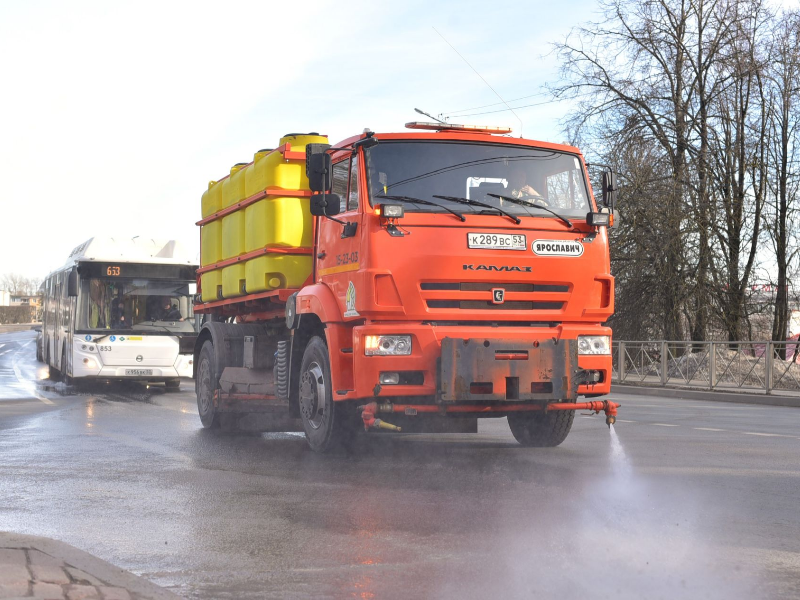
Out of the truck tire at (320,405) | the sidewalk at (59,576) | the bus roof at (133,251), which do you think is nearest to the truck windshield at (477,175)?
the truck tire at (320,405)

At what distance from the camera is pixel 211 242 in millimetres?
14219

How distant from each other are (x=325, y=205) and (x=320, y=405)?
192 centimetres

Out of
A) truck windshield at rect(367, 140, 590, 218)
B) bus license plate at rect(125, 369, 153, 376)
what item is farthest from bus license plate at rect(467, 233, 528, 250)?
bus license plate at rect(125, 369, 153, 376)

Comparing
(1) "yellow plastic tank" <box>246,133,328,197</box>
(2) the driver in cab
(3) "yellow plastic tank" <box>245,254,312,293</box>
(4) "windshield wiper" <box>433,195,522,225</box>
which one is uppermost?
(1) "yellow plastic tank" <box>246,133,328,197</box>

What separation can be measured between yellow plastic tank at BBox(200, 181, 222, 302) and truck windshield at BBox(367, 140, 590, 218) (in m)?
4.70

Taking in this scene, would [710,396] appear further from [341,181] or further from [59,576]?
[59,576]

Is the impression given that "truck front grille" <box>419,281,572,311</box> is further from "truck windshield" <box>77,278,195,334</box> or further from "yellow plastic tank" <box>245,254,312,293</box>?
"truck windshield" <box>77,278,195,334</box>

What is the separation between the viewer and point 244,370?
12.6 m

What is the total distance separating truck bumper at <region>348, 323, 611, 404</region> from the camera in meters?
8.98

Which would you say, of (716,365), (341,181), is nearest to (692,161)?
(716,365)

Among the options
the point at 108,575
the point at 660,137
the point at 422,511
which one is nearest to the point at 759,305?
the point at 660,137

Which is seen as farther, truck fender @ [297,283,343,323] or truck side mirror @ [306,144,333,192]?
truck side mirror @ [306,144,333,192]

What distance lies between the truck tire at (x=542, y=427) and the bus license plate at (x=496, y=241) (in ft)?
6.98

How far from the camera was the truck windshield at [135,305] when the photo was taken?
73.0 ft
